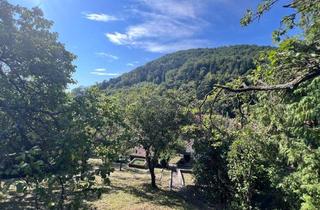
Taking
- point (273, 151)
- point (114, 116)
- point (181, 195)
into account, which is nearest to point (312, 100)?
point (273, 151)

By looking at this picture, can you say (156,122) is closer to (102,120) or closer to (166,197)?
(166,197)

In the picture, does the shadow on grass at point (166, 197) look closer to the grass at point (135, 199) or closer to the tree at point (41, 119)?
the grass at point (135, 199)

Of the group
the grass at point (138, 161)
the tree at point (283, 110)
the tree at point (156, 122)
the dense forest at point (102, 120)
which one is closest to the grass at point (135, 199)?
the tree at point (156, 122)

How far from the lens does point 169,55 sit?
6156 inches

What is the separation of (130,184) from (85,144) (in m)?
16.0

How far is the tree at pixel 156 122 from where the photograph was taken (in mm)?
18312

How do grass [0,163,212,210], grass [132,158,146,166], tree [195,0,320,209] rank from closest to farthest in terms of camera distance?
tree [195,0,320,209] < grass [0,163,212,210] < grass [132,158,146,166]

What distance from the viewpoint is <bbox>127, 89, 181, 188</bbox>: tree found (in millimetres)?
18312

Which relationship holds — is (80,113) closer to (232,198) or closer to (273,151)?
(273,151)

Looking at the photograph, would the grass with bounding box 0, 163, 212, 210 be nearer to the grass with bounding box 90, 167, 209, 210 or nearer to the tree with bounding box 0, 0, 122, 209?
the grass with bounding box 90, 167, 209, 210

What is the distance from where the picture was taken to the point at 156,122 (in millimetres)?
18312

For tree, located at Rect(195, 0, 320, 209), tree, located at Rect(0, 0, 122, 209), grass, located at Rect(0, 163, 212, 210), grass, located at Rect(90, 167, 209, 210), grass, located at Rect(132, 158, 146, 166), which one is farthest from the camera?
grass, located at Rect(132, 158, 146, 166)

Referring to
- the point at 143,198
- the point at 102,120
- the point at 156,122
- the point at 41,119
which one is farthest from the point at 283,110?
the point at 156,122

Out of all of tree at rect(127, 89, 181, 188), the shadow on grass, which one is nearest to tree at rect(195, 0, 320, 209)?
the shadow on grass
